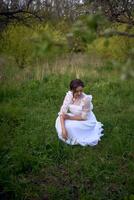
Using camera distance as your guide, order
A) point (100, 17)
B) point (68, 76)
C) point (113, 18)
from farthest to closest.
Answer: point (68, 76) < point (113, 18) < point (100, 17)

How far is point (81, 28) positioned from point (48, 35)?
14 centimetres

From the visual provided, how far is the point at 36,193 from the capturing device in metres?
5.61

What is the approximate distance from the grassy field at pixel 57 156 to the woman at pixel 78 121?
0.22m

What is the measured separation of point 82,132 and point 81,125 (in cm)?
14

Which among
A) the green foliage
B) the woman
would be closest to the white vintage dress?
the woman

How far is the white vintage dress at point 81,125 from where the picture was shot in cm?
772

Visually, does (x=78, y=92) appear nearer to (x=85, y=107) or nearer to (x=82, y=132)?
(x=85, y=107)

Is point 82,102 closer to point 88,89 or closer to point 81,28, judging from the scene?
point 88,89

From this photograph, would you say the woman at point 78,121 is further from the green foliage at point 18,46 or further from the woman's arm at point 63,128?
the green foliage at point 18,46

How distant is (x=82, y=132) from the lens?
26.0 feet

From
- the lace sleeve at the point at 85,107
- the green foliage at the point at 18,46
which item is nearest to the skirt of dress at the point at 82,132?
the lace sleeve at the point at 85,107

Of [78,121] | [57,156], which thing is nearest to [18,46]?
[78,121]

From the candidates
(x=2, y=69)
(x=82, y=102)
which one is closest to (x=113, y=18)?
(x=82, y=102)

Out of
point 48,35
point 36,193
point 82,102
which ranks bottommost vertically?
point 36,193
